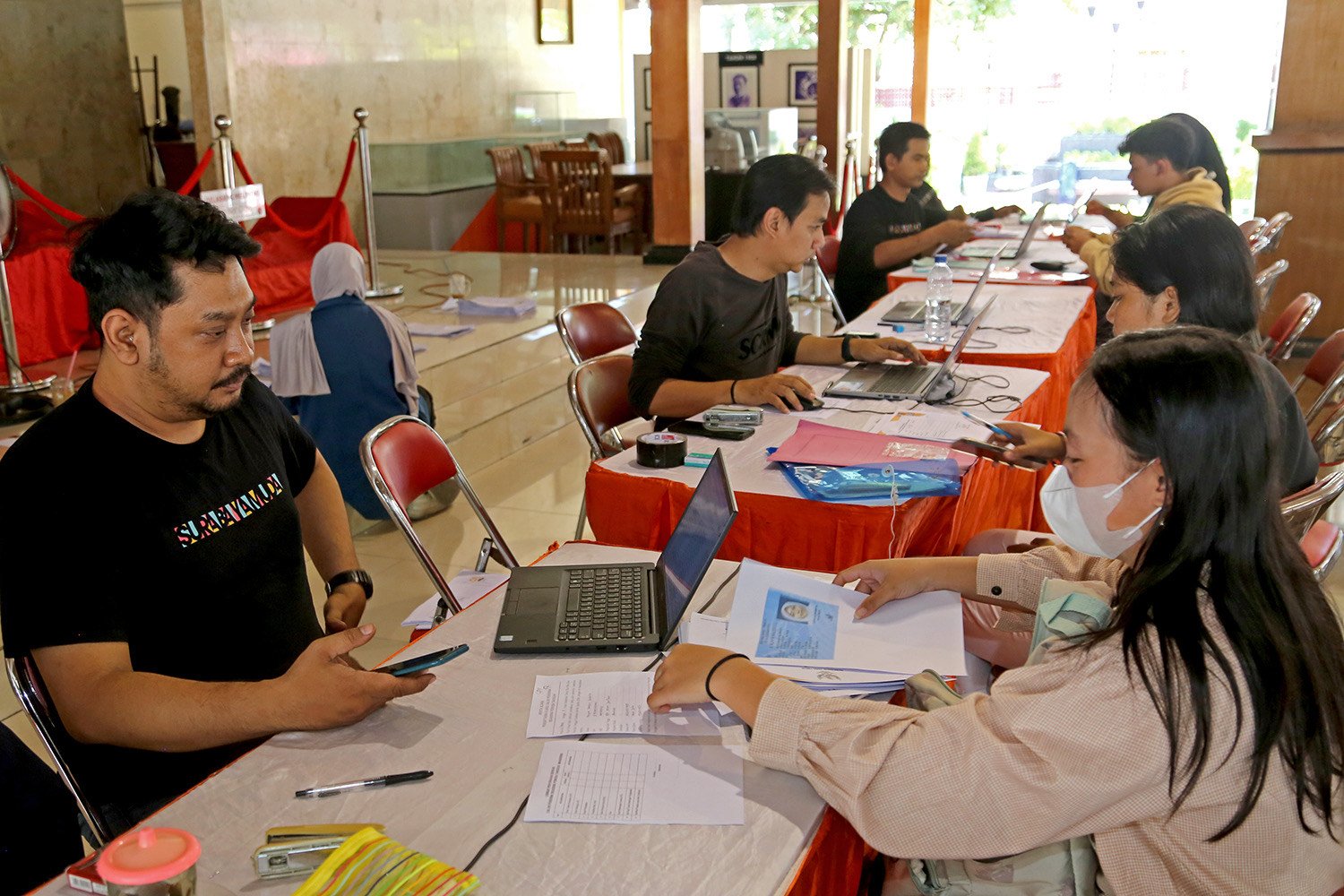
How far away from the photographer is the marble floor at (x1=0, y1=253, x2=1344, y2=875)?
356cm

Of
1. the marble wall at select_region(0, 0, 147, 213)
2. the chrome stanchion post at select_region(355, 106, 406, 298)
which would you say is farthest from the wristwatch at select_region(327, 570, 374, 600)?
the marble wall at select_region(0, 0, 147, 213)

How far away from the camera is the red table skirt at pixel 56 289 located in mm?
5230

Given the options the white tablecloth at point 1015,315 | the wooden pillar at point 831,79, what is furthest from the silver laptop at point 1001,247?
the wooden pillar at point 831,79

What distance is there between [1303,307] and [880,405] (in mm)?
1933

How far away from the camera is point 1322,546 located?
1821 mm

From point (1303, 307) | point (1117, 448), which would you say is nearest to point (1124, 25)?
point (1303, 307)

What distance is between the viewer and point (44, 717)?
1497 mm

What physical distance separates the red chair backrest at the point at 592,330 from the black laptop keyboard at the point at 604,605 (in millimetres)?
1680

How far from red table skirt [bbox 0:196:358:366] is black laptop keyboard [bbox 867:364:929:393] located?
3411 millimetres

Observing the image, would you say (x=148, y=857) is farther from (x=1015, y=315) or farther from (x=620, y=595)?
(x=1015, y=315)

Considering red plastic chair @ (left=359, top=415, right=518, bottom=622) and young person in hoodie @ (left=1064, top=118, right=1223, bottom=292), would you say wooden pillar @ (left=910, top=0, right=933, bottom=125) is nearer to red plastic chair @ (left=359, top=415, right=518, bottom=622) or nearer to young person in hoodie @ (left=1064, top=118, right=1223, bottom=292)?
young person in hoodie @ (left=1064, top=118, right=1223, bottom=292)

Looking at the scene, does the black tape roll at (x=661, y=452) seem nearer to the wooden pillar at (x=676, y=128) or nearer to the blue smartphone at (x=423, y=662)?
the blue smartphone at (x=423, y=662)

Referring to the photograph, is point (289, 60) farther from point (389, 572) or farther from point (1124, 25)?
point (1124, 25)

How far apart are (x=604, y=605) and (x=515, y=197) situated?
28.3 ft
